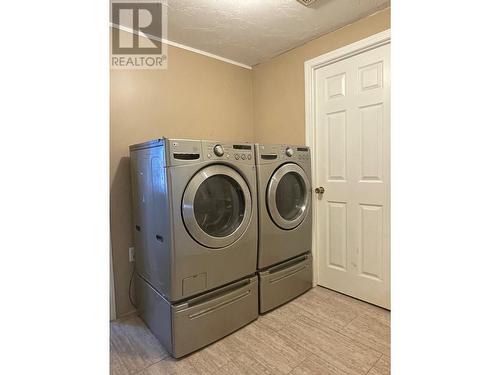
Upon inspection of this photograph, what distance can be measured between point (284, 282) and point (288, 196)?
68 centimetres

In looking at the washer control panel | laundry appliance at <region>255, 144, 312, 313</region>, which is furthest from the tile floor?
the washer control panel

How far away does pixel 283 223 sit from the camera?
76.4 inches

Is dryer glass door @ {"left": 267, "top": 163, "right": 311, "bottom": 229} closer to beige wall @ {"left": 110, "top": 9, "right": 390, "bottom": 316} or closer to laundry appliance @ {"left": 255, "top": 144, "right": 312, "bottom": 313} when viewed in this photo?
laundry appliance @ {"left": 255, "top": 144, "right": 312, "bottom": 313}

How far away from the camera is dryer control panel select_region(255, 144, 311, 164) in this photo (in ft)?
5.87

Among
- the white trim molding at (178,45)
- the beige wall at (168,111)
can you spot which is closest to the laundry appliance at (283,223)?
the beige wall at (168,111)

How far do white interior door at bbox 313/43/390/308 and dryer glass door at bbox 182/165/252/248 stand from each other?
0.87m

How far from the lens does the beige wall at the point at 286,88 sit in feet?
6.52

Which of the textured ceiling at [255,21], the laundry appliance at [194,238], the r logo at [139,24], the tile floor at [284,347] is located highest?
the textured ceiling at [255,21]

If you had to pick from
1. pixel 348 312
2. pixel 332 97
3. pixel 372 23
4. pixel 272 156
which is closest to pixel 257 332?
pixel 348 312

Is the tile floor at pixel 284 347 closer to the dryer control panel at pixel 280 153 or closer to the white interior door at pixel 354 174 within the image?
the white interior door at pixel 354 174

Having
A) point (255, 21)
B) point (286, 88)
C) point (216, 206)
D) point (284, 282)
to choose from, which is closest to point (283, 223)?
point (284, 282)

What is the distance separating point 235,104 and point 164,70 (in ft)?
2.50

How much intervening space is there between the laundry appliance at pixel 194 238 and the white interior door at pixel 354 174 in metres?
0.78
